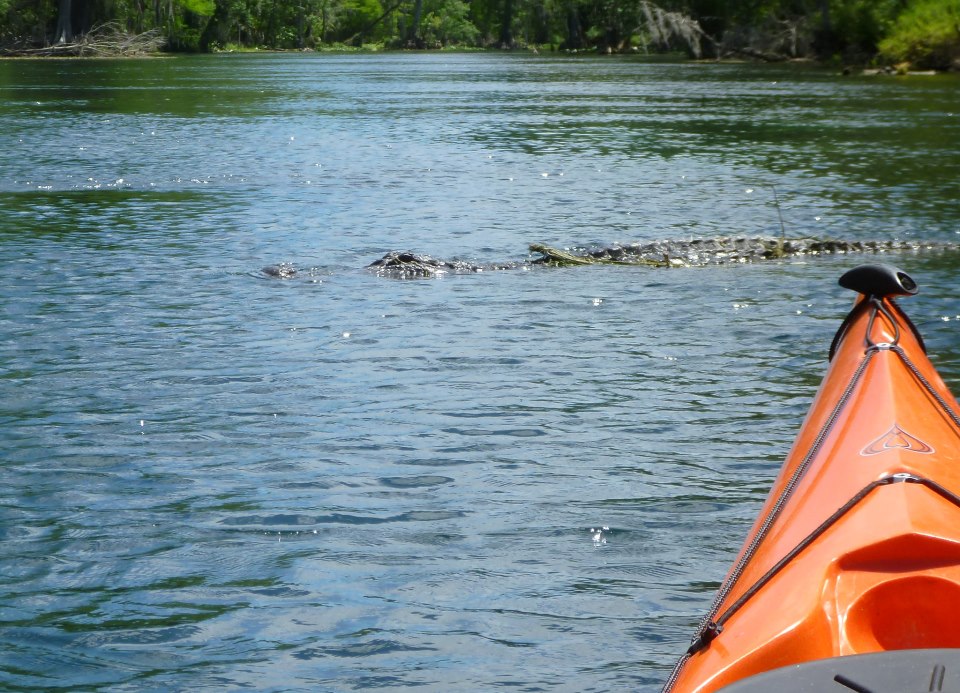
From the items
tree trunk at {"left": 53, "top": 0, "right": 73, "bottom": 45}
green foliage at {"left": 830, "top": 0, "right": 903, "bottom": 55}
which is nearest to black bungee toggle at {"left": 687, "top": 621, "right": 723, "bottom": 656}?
green foliage at {"left": 830, "top": 0, "right": 903, "bottom": 55}

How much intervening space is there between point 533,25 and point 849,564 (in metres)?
136

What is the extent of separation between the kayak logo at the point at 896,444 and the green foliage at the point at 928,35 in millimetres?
52599

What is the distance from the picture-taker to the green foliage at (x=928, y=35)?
53.2 meters

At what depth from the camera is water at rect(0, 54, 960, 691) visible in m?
5.88

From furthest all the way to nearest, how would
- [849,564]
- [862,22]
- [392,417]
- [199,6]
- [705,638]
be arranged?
1. [199,6]
2. [862,22]
3. [392,417]
4. [849,564]
5. [705,638]

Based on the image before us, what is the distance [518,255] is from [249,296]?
3.80 metres

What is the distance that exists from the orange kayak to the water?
4.15ft

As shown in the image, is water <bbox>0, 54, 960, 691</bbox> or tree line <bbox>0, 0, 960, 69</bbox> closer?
water <bbox>0, 54, 960, 691</bbox>

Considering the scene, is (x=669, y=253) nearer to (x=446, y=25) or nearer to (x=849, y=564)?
(x=849, y=564)

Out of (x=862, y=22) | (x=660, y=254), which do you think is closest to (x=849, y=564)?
(x=660, y=254)

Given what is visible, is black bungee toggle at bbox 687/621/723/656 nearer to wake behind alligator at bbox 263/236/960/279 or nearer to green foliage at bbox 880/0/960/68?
wake behind alligator at bbox 263/236/960/279

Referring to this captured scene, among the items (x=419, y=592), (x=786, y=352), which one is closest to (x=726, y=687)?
(x=419, y=592)

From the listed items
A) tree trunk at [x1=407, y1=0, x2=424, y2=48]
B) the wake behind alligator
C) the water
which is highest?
tree trunk at [x1=407, y1=0, x2=424, y2=48]

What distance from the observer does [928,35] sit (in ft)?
176
